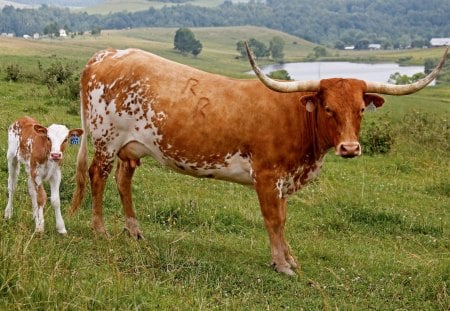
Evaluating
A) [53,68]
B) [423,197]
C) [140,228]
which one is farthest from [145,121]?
[53,68]

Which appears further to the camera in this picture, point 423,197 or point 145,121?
point 423,197

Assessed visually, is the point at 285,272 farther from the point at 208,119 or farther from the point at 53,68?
the point at 53,68

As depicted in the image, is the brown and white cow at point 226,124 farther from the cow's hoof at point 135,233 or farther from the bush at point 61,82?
the bush at point 61,82

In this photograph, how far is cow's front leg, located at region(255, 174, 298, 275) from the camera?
722 cm

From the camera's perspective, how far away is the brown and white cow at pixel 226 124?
693cm

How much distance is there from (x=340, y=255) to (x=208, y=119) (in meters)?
2.51

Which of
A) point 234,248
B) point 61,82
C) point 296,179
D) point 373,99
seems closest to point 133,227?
point 234,248

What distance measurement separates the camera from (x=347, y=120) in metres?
6.63

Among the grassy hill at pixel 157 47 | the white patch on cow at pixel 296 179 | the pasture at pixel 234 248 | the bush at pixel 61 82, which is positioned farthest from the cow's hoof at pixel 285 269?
the grassy hill at pixel 157 47

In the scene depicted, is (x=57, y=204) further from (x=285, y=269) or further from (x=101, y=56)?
(x=285, y=269)

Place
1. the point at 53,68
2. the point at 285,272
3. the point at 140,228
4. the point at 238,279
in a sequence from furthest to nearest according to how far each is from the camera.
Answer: the point at 53,68, the point at 140,228, the point at 285,272, the point at 238,279

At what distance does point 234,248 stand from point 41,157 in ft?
8.54

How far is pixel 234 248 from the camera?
25.9ft

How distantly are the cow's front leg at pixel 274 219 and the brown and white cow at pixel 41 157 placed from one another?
2.29m
